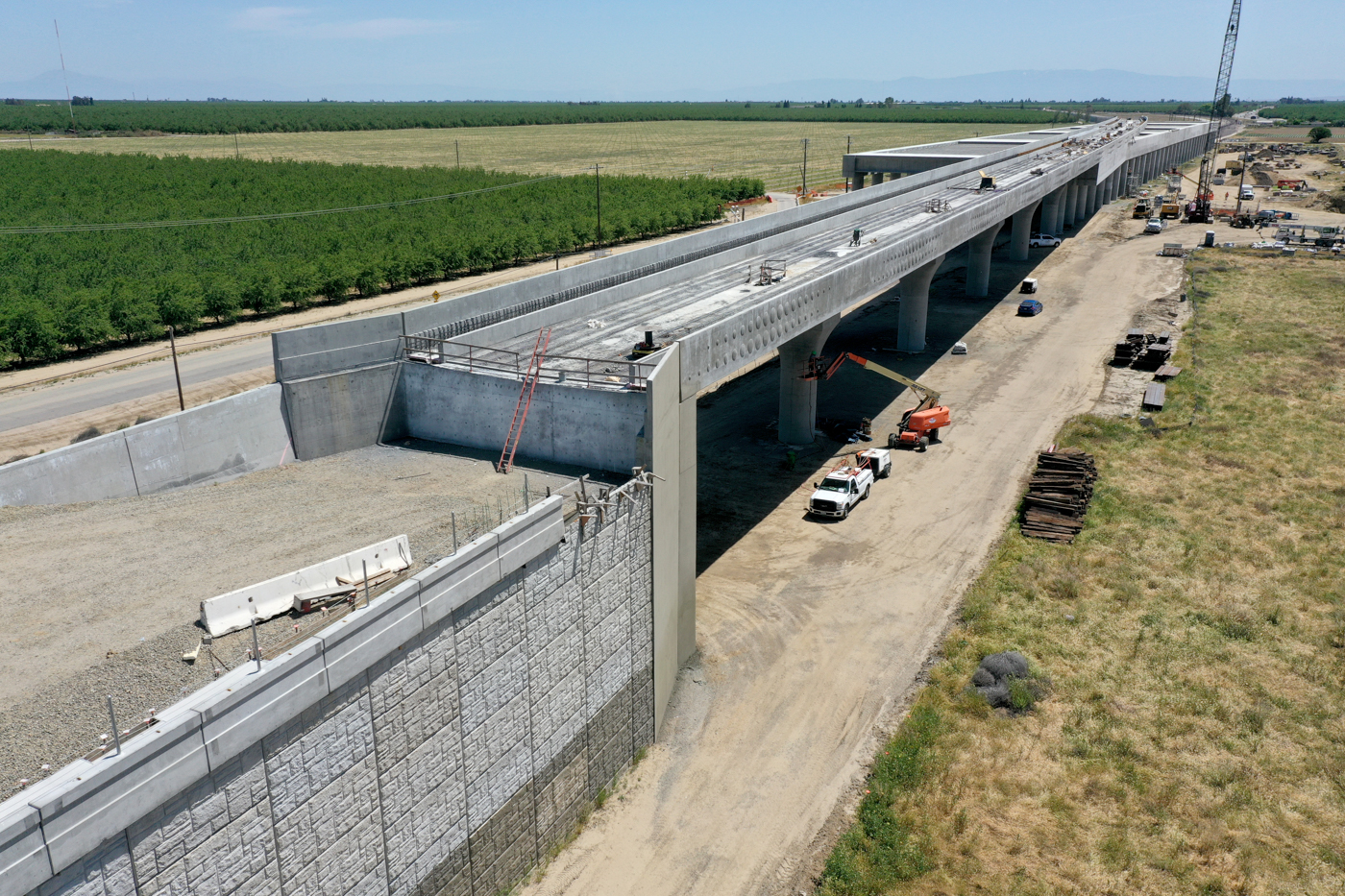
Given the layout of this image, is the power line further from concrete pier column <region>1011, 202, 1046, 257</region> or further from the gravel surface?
the gravel surface

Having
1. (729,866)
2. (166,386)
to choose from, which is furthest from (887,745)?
(166,386)

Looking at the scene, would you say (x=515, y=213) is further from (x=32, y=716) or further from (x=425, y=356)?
Result: (x=32, y=716)

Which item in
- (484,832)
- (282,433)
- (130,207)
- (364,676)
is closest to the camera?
(364,676)

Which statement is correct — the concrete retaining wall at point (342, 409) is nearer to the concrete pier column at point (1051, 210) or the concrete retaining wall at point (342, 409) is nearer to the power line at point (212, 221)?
the power line at point (212, 221)

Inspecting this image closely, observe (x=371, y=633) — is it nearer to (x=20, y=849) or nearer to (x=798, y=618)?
(x=20, y=849)

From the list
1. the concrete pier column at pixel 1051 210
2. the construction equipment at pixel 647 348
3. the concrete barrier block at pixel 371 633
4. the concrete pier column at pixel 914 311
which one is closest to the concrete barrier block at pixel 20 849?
the concrete barrier block at pixel 371 633

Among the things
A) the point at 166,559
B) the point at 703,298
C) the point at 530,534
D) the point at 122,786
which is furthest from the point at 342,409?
the point at 122,786
